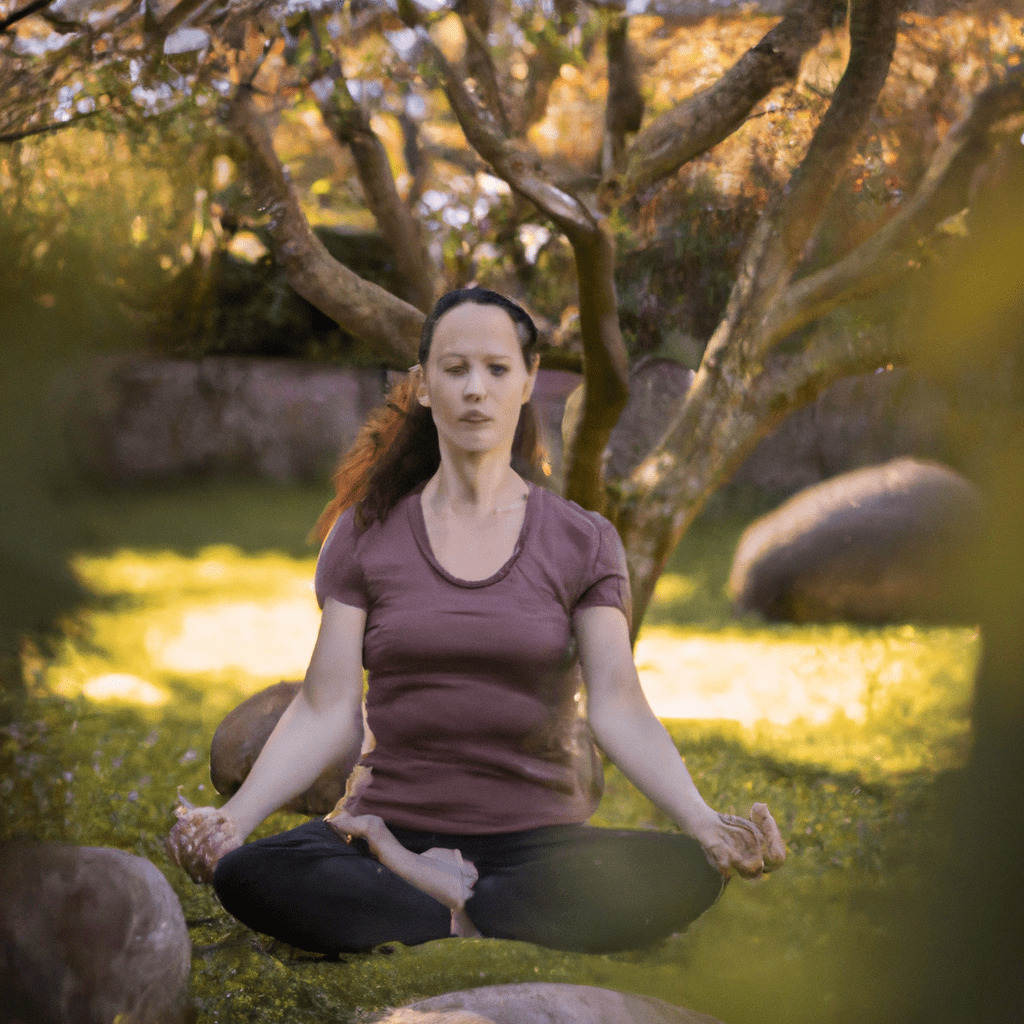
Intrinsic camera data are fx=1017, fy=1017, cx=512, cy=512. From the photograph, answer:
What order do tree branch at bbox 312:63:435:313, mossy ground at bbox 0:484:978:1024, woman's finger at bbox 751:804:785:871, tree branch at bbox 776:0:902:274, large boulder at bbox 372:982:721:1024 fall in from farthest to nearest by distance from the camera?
tree branch at bbox 312:63:435:313, tree branch at bbox 776:0:902:274, mossy ground at bbox 0:484:978:1024, large boulder at bbox 372:982:721:1024, woman's finger at bbox 751:804:785:871

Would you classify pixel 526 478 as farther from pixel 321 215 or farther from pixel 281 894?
pixel 281 894

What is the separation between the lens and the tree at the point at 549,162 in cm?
212

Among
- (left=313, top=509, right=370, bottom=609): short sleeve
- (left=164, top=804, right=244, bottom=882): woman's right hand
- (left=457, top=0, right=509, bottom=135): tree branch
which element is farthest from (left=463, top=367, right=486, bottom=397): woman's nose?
(left=164, top=804, right=244, bottom=882): woman's right hand

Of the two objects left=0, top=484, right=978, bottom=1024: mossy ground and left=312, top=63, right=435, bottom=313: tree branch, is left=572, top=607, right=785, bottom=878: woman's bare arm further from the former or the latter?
left=312, top=63, right=435, bottom=313: tree branch

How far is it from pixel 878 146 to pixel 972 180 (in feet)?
0.69

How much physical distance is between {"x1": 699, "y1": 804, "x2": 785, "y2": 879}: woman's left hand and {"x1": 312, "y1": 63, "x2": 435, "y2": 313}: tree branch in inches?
48.2

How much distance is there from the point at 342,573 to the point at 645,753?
0.63 m

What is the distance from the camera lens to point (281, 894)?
1.65 meters

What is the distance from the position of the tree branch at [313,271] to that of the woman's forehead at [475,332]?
1.05ft

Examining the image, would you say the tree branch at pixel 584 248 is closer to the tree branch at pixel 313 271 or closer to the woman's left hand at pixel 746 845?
the tree branch at pixel 313 271

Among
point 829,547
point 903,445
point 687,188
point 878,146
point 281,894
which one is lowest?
point 281,894

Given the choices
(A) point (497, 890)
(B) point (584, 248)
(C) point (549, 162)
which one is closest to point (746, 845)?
(A) point (497, 890)

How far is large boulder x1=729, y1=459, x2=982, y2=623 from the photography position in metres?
2.18

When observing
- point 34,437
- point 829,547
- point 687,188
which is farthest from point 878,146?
point 34,437
